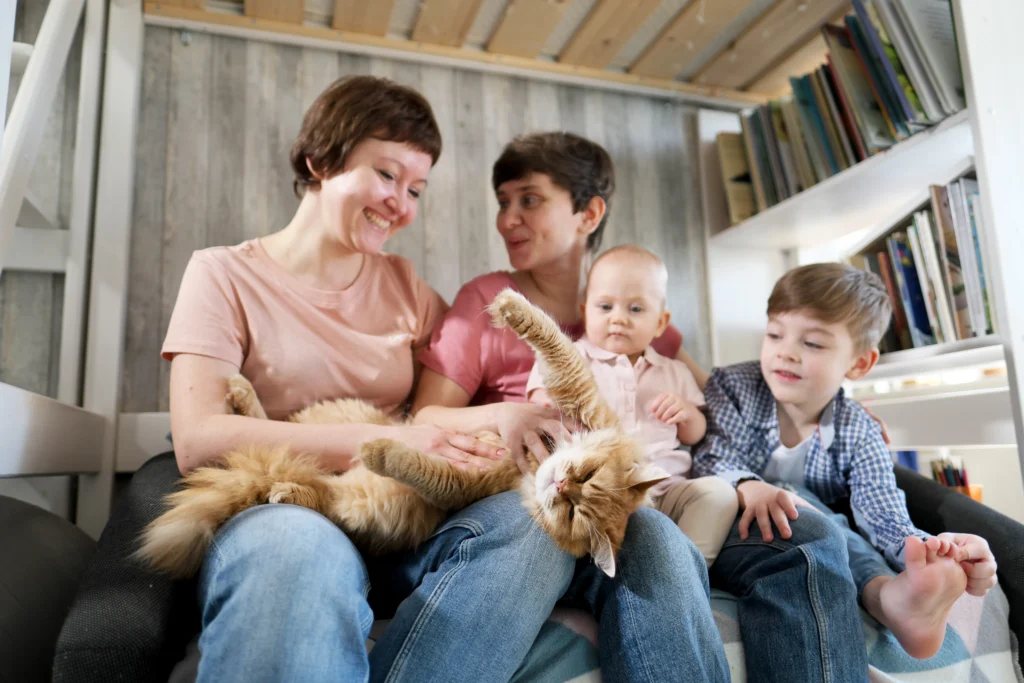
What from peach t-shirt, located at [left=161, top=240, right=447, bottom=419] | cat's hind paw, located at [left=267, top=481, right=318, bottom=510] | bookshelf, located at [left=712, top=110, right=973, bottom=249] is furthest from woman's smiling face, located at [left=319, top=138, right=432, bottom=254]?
bookshelf, located at [left=712, top=110, right=973, bottom=249]

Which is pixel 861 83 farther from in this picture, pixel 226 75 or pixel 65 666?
pixel 65 666

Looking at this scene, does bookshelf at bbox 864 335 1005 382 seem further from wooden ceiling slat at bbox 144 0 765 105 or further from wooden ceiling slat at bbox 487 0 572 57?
wooden ceiling slat at bbox 487 0 572 57

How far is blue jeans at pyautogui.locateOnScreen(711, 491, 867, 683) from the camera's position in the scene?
981 mm

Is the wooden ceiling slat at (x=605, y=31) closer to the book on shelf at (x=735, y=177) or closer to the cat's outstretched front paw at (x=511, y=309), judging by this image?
the book on shelf at (x=735, y=177)

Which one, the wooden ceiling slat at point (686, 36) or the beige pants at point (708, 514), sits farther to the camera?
the wooden ceiling slat at point (686, 36)

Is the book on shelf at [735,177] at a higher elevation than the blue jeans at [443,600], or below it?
higher

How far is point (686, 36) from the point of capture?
1.87 meters

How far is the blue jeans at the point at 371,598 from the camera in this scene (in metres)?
0.71

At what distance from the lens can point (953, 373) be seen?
1.55 m

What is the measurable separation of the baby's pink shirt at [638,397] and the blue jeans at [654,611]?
280mm

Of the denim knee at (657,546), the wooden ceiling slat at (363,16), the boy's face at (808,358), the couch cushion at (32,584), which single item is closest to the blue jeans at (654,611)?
the denim knee at (657,546)

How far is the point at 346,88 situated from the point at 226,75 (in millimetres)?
572

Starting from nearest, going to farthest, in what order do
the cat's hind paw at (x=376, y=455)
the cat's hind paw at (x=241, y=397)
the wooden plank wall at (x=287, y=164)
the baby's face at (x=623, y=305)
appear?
1. the cat's hind paw at (x=376, y=455)
2. the cat's hind paw at (x=241, y=397)
3. the baby's face at (x=623, y=305)
4. the wooden plank wall at (x=287, y=164)

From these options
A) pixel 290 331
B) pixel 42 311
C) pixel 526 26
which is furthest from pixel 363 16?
pixel 42 311
